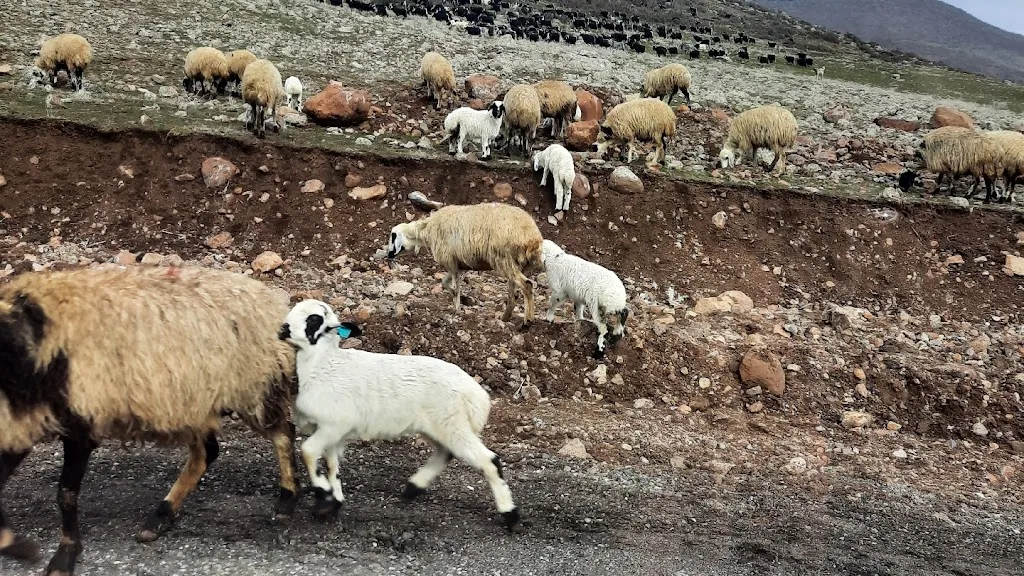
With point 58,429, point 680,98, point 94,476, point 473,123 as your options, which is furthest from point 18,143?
point 680,98

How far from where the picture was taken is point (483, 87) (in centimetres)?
1805

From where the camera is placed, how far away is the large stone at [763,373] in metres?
8.41

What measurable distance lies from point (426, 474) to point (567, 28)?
29591 millimetres

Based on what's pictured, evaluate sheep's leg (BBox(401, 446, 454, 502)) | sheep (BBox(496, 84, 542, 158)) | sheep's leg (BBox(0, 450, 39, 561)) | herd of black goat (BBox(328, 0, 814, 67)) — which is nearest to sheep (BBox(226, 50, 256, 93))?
sheep (BBox(496, 84, 542, 158))

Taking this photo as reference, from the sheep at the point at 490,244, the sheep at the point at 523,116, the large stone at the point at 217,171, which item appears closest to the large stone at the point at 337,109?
the large stone at the point at 217,171

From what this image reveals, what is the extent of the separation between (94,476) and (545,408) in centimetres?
426

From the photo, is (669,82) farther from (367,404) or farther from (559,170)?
(367,404)

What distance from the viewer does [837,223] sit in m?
12.2

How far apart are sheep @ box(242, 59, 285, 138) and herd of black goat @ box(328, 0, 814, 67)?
13702 millimetres

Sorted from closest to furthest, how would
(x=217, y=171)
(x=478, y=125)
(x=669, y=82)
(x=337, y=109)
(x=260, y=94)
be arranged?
(x=217, y=171), (x=260, y=94), (x=478, y=125), (x=337, y=109), (x=669, y=82)

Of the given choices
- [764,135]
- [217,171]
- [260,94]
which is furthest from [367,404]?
[764,135]

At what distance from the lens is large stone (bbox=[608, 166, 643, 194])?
12281 millimetres

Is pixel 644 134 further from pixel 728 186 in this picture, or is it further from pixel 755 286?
pixel 755 286

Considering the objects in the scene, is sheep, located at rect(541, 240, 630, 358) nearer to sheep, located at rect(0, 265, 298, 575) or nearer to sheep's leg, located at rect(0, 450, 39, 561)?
sheep, located at rect(0, 265, 298, 575)
